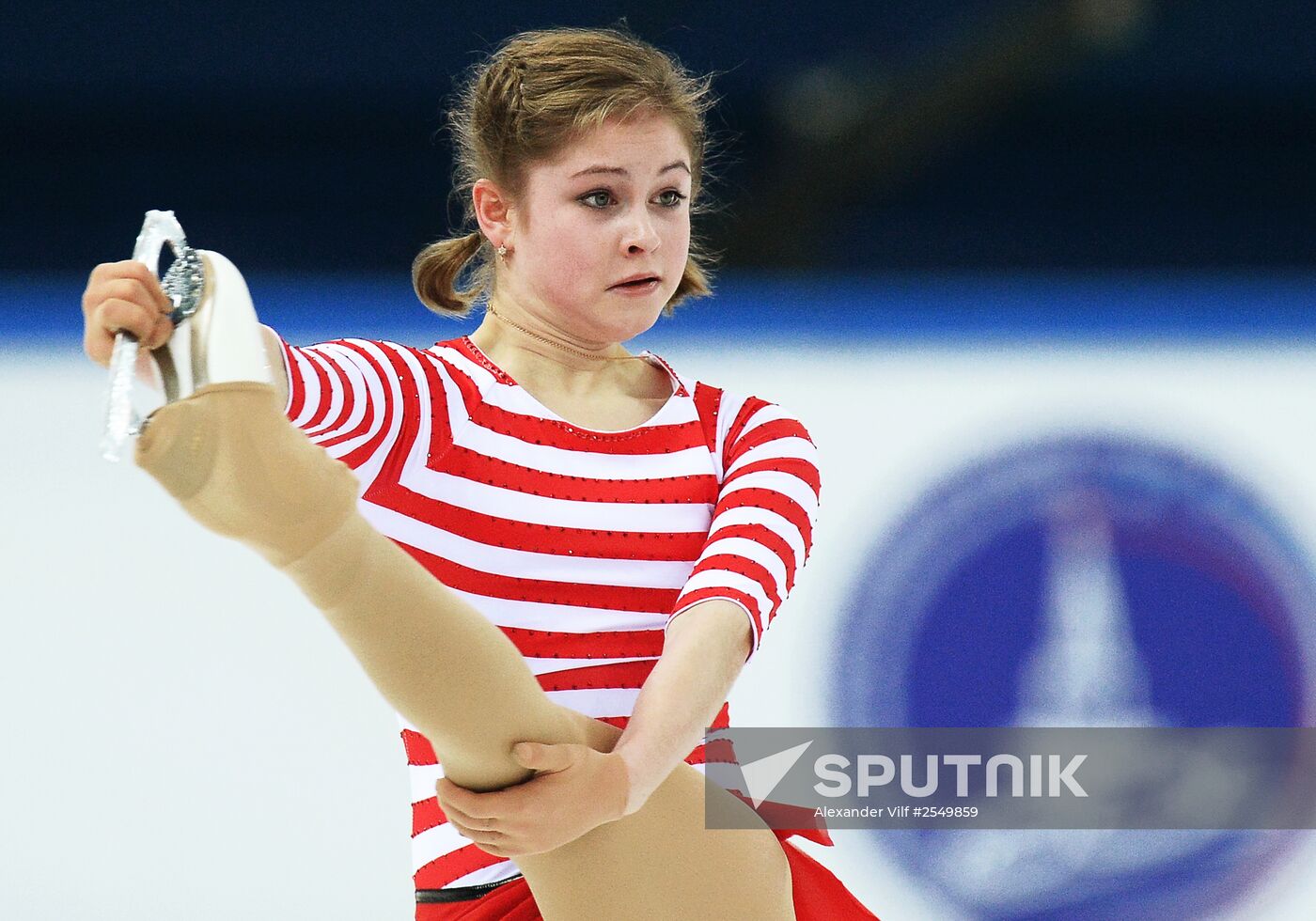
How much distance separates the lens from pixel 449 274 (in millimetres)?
1387

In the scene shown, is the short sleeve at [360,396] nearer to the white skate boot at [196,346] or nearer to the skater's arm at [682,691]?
the white skate boot at [196,346]

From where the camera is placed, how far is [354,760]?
193 centimetres

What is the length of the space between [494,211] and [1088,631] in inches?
41.2

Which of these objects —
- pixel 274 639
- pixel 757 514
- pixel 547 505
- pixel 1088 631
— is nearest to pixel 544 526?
pixel 547 505

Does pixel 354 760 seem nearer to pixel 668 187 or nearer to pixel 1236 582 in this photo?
pixel 668 187

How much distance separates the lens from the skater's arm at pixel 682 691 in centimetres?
109

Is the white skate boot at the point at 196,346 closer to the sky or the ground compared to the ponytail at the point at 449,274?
closer to the ground

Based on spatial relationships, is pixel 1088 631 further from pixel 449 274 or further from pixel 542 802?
pixel 542 802

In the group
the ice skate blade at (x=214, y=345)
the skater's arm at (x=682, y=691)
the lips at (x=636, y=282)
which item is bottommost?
the skater's arm at (x=682, y=691)

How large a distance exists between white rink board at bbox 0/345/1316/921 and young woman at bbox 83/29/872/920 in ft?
2.16

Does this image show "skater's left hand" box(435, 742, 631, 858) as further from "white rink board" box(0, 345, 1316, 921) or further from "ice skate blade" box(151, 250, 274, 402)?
"white rink board" box(0, 345, 1316, 921)

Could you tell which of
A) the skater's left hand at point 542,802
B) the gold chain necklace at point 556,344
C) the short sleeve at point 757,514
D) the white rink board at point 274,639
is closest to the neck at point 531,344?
the gold chain necklace at point 556,344

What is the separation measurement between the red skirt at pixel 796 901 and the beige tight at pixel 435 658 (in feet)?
0.16

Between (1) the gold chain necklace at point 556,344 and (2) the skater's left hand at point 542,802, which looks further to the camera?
(1) the gold chain necklace at point 556,344
